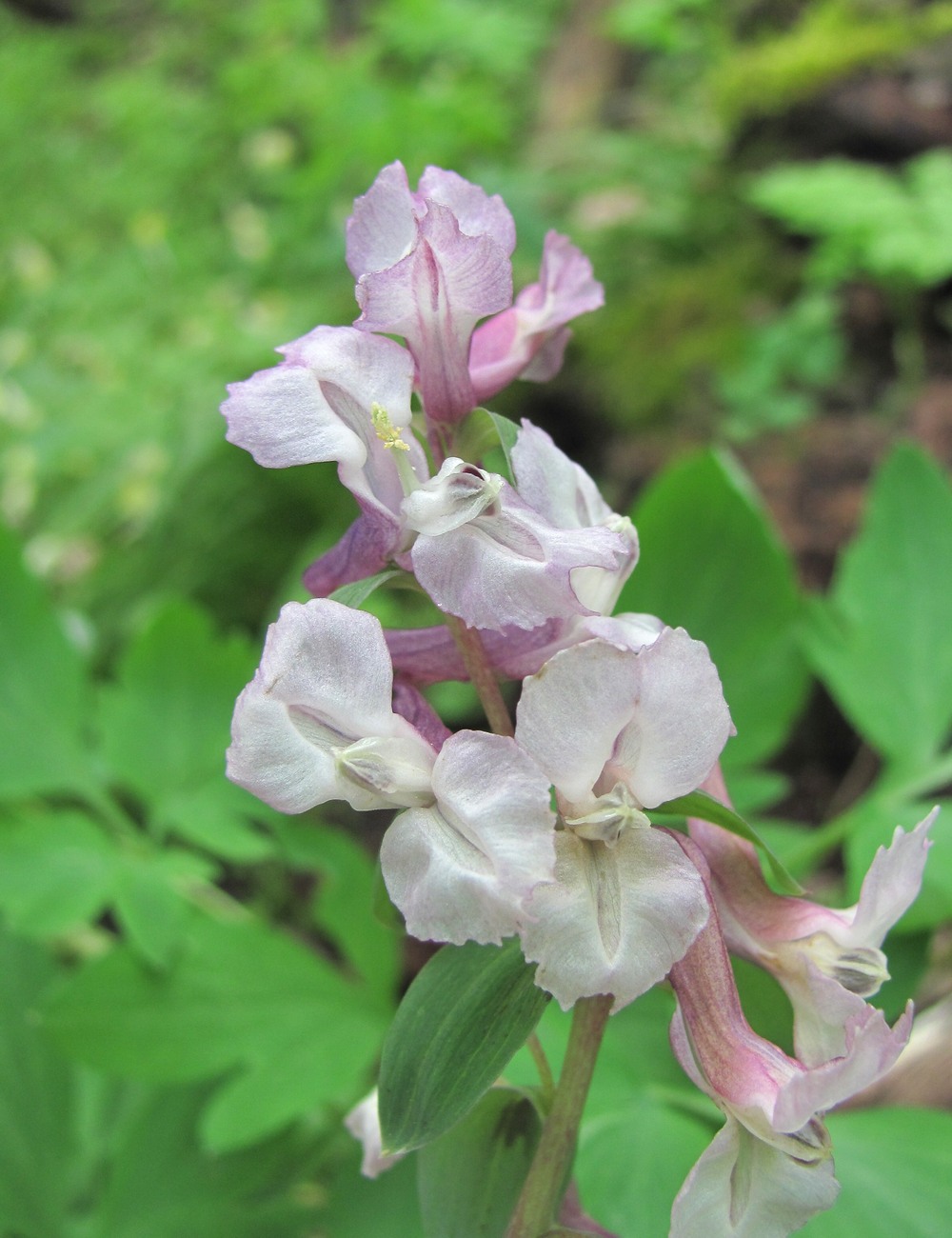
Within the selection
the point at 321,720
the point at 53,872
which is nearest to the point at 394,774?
the point at 321,720

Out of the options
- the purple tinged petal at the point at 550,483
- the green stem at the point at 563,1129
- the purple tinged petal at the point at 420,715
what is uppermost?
the purple tinged petal at the point at 550,483

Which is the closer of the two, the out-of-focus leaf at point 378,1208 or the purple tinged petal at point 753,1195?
the purple tinged petal at point 753,1195

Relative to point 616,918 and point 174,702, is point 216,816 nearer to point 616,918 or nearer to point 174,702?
point 174,702

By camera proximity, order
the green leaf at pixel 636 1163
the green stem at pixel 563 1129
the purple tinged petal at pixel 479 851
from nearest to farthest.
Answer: the purple tinged petal at pixel 479 851 < the green stem at pixel 563 1129 < the green leaf at pixel 636 1163

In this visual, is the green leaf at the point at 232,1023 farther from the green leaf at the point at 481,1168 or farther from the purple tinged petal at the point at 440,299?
the purple tinged petal at the point at 440,299

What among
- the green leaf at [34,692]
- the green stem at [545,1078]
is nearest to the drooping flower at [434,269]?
the green stem at [545,1078]

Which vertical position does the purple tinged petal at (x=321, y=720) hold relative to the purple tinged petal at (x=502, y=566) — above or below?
below
